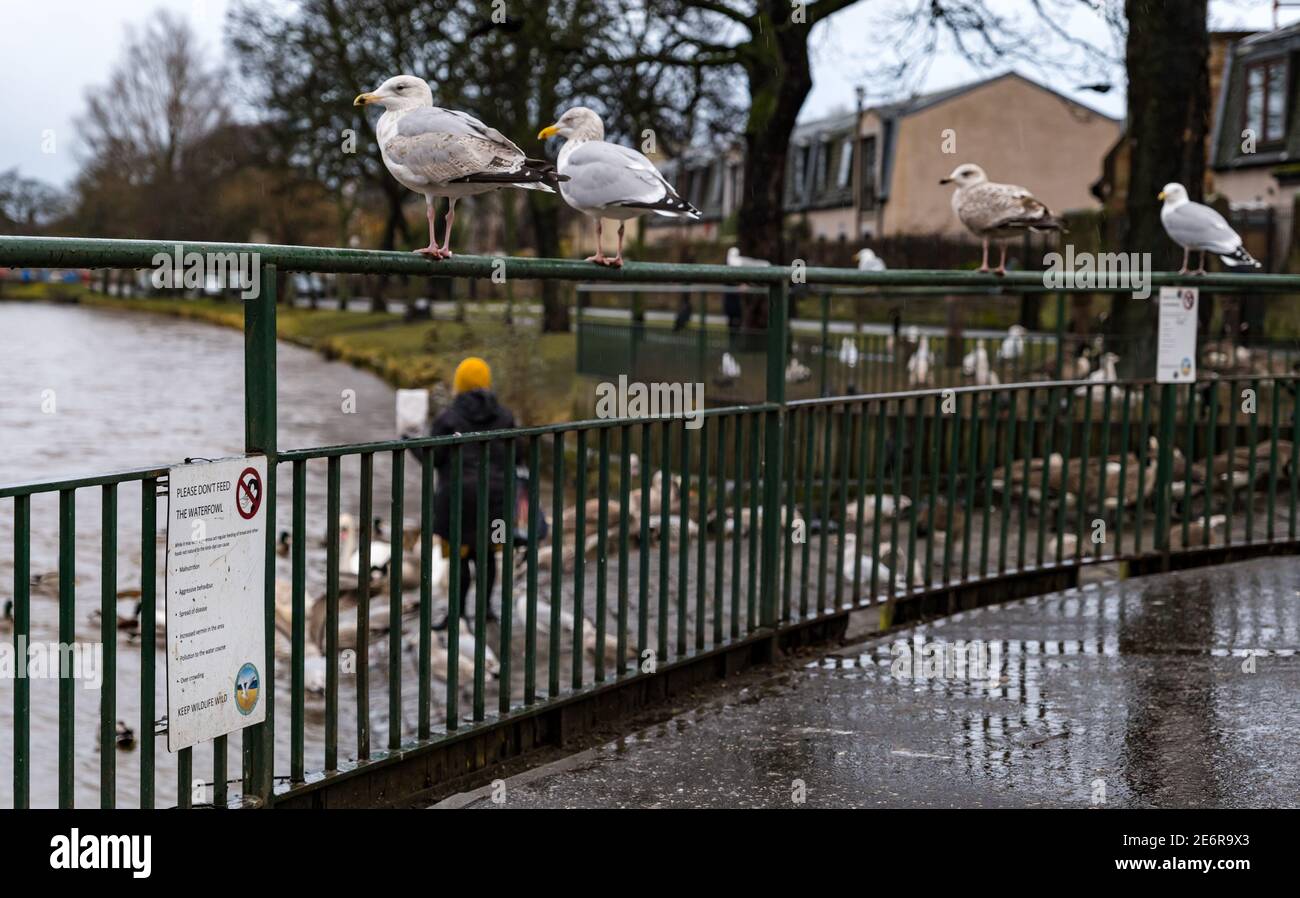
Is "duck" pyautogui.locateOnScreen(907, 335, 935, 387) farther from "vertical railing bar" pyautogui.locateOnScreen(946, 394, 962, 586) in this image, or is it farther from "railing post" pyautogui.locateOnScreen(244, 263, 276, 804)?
"railing post" pyautogui.locateOnScreen(244, 263, 276, 804)

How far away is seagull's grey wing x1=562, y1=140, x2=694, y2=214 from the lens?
5.86 m

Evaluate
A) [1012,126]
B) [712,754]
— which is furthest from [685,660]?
[1012,126]

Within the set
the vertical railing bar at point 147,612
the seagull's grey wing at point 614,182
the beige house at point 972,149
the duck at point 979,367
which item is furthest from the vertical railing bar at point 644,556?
the beige house at point 972,149

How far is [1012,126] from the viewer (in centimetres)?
5541

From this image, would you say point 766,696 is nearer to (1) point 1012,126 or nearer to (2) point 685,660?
(2) point 685,660

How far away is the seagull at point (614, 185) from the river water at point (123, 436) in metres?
1.92

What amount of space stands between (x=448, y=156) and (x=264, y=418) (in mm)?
1243

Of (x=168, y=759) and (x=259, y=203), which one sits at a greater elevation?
(x=259, y=203)

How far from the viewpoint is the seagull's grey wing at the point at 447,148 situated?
507cm

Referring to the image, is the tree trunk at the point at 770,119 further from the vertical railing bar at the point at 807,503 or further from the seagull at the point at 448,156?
the seagull at the point at 448,156

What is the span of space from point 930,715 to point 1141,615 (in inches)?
78.8

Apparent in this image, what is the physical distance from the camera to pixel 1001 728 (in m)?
5.34

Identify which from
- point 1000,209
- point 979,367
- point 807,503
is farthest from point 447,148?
point 979,367

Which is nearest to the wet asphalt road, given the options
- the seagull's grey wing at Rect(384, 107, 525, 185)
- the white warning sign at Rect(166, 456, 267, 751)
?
the white warning sign at Rect(166, 456, 267, 751)
